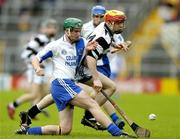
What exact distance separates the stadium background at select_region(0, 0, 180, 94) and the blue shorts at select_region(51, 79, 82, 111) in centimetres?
2136

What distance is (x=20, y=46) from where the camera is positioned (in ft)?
111

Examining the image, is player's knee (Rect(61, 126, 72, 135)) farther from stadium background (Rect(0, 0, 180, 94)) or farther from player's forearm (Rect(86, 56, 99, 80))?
stadium background (Rect(0, 0, 180, 94))

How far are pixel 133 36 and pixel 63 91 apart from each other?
2381cm

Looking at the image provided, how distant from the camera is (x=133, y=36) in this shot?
3519 cm

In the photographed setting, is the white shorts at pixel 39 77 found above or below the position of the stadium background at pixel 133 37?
above

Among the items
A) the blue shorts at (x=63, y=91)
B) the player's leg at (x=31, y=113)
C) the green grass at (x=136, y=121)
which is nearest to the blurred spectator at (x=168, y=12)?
the green grass at (x=136, y=121)

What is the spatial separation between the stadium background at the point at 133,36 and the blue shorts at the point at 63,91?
2136cm

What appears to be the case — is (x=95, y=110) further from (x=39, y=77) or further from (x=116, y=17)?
(x=39, y=77)

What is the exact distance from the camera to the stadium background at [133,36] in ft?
110

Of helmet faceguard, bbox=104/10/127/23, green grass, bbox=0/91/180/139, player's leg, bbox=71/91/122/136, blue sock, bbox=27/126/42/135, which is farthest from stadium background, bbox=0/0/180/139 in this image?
player's leg, bbox=71/91/122/136

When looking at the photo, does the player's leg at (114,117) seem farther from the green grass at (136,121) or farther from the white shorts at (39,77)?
the white shorts at (39,77)

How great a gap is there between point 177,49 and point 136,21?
2406 mm

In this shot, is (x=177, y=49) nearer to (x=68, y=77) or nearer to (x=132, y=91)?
(x=132, y=91)

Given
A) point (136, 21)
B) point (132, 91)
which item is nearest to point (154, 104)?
point (132, 91)
